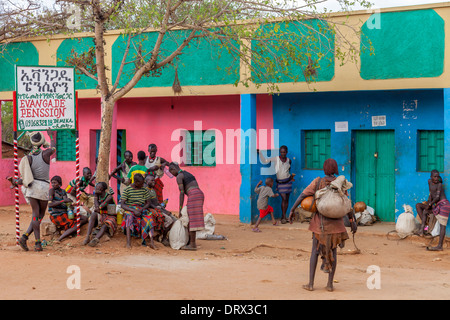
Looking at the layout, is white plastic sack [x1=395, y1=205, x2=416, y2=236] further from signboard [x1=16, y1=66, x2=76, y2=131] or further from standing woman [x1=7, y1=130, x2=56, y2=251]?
standing woman [x1=7, y1=130, x2=56, y2=251]

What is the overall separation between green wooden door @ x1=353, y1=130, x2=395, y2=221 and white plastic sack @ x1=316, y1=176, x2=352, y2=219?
21.4 feet

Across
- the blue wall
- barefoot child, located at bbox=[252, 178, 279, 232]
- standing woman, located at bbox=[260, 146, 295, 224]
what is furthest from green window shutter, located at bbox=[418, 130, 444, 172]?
barefoot child, located at bbox=[252, 178, 279, 232]

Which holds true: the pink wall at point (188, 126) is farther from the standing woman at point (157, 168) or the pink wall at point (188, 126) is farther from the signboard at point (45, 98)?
the signboard at point (45, 98)

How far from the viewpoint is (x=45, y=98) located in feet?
34.3

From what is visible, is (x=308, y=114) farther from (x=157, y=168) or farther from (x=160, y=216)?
(x=160, y=216)

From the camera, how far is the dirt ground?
23.0 feet

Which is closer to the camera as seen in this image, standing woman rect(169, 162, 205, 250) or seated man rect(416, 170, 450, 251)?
standing woman rect(169, 162, 205, 250)

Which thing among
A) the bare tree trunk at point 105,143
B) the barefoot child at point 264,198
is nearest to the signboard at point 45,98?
the bare tree trunk at point 105,143

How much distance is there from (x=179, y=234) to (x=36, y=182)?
2417 mm

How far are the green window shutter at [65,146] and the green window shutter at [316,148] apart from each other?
21.8 ft

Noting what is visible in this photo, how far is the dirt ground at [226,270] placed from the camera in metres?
7.02

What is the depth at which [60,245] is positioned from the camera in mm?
10406
